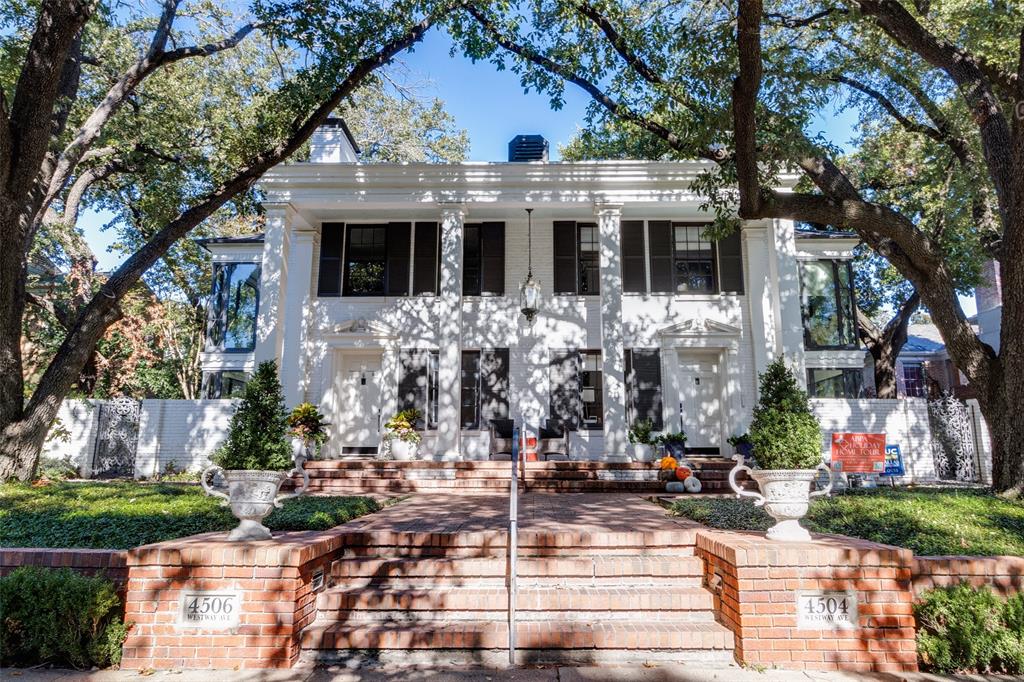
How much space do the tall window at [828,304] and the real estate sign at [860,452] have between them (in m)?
4.96

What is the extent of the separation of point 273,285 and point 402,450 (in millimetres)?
4630

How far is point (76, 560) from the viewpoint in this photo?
4383 mm

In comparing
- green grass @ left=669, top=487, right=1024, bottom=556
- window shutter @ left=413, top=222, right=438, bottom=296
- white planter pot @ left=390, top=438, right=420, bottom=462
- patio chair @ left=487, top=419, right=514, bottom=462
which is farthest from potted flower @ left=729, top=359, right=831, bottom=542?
window shutter @ left=413, top=222, right=438, bottom=296

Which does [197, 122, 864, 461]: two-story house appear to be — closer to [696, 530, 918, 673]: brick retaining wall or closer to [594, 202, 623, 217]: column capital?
[594, 202, 623, 217]: column capital

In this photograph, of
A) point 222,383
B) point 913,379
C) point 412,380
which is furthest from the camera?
point 913,379

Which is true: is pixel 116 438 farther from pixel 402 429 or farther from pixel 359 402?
pixel 402 429

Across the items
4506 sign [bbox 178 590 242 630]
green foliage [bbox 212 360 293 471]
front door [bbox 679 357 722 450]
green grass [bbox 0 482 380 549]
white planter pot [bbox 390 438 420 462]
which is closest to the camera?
4506 sign [bbox 178 590 242 630]

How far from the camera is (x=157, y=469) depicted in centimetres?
1312

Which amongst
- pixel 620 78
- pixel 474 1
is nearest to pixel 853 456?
pixel 620 78

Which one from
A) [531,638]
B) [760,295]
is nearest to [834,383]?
[760,295]

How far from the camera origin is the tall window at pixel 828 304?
14867 mm

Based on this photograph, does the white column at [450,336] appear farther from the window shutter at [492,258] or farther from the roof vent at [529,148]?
the roof vent at [529,148]

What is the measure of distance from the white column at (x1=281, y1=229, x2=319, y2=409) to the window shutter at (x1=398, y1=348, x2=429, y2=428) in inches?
83.2

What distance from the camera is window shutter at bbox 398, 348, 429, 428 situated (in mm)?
13250
